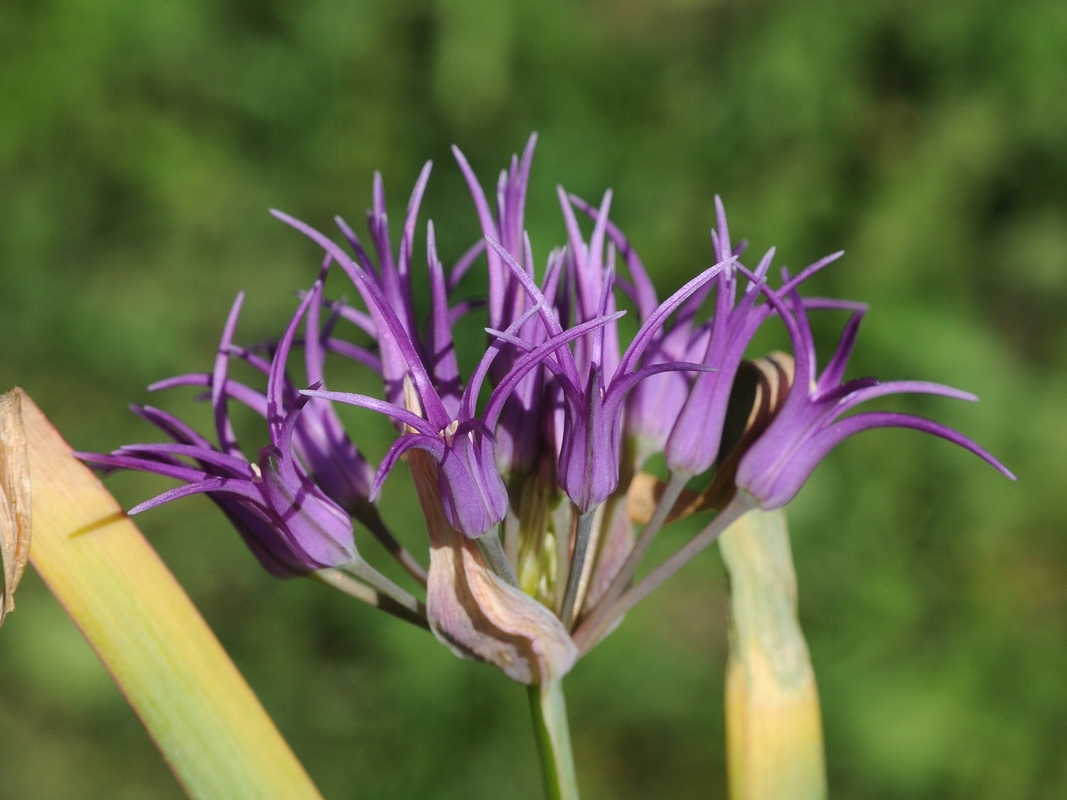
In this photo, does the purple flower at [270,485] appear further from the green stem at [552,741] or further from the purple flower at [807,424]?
the purple flower at [807,424]

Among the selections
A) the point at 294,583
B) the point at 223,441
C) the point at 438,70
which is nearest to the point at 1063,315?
the point at 438,70

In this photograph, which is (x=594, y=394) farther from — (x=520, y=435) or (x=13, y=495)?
(x=13, y=495)

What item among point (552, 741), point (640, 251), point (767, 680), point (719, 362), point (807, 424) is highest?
point (719, 362)

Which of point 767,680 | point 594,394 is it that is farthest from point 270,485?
point 767,680

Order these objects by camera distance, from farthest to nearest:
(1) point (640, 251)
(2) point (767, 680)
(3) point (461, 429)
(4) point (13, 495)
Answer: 1. (1) point (640, 251)
2. (2) point (767, 680)
3. (4) point (13, 495)
4. (3) point (461, 429)

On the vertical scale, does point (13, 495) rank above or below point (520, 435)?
above

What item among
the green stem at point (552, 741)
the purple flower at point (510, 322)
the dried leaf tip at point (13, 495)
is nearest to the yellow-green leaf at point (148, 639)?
the dried leaf tip at point (13, 495)
